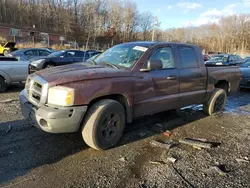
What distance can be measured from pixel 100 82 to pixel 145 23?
3526 inches

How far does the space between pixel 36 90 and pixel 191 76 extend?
324 cm

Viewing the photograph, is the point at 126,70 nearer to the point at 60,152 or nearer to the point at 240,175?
the point at 60,152

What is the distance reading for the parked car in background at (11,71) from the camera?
8.02 m

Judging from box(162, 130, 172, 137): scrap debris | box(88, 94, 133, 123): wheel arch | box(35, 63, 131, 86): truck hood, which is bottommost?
box(162, 130, 172, 137): scrap debris

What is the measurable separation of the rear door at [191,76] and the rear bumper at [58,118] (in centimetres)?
246

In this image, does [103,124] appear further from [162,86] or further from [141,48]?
[141,48]

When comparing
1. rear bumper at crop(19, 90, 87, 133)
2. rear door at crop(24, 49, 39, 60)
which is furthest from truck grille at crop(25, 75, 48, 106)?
rear door at crop(24, 49, 39, 60)

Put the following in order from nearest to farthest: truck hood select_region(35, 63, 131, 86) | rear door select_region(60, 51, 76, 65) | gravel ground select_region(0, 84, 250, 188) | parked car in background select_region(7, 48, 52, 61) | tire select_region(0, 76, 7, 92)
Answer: gravel ground select_region(0, 84, 250, 188)
truck hood select_region(35, 63, 131, 86)
tire select_region(0, 76, 7, 92)
rear door select_region(60, 51, 76, 65)
parked car in background select_region(7, 48, 52, 61)

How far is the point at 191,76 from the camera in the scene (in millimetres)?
5094

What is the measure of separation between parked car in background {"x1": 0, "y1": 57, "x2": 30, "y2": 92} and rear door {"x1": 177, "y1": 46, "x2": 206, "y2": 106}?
19.8ft

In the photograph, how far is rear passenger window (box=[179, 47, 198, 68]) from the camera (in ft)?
16.4

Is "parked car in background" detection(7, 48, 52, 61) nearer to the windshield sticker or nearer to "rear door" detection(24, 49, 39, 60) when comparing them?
"rear door" detection(24, 49, 39, 60)

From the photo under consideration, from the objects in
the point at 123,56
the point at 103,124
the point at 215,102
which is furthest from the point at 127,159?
the point at 215,102

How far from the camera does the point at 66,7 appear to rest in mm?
73438
